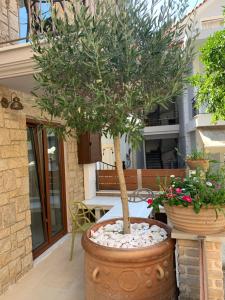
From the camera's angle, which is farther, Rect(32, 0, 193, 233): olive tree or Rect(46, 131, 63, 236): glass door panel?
Rect(46, 131, 63, 236): glass door panel

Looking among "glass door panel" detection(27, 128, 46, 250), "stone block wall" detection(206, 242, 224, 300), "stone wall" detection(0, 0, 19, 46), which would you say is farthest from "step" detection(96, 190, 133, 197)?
"stone block wall" detection(206, 242, 224, 300)

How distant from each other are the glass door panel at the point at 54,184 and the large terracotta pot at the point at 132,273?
11.7 feet

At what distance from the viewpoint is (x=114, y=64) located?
2406mm

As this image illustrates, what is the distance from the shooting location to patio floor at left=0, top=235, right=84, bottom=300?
3893 millimetres

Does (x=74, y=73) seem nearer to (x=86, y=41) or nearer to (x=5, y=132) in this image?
(x=86, y=41)

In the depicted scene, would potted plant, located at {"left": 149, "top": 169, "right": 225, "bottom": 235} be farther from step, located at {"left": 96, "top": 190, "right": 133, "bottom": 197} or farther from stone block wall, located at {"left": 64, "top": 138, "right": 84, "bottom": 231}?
step, located at {"left": 96, "top": 190, "right": 133, "bottom": 197}

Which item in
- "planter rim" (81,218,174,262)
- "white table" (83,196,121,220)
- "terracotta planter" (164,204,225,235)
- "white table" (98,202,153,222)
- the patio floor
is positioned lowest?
the patio floor

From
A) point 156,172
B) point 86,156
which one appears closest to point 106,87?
point 86,156

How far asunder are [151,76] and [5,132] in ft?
9.07

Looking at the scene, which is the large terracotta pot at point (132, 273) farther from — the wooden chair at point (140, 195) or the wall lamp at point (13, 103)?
the wooden chair at point (140, 195)

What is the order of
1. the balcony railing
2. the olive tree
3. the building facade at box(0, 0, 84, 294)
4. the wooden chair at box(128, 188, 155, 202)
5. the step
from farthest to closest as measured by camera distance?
the balcony railing < the step < the wooden chair at box(128, 188, 155, 202) < the building facade at box(0, 0, 84, 294) < the olive tree

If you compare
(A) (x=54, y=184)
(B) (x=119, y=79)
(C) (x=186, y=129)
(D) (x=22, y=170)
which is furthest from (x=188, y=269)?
(C) (x=186, y=129)

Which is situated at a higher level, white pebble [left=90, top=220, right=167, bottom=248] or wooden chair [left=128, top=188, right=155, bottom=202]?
white pebble [left=90, top=220, right=167, bottom=248]

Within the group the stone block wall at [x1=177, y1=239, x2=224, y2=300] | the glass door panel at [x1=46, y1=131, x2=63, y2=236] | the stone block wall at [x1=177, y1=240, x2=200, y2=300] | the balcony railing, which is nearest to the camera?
the stone block wall at [x1=177, y1=239, x2=224, y2=300]
